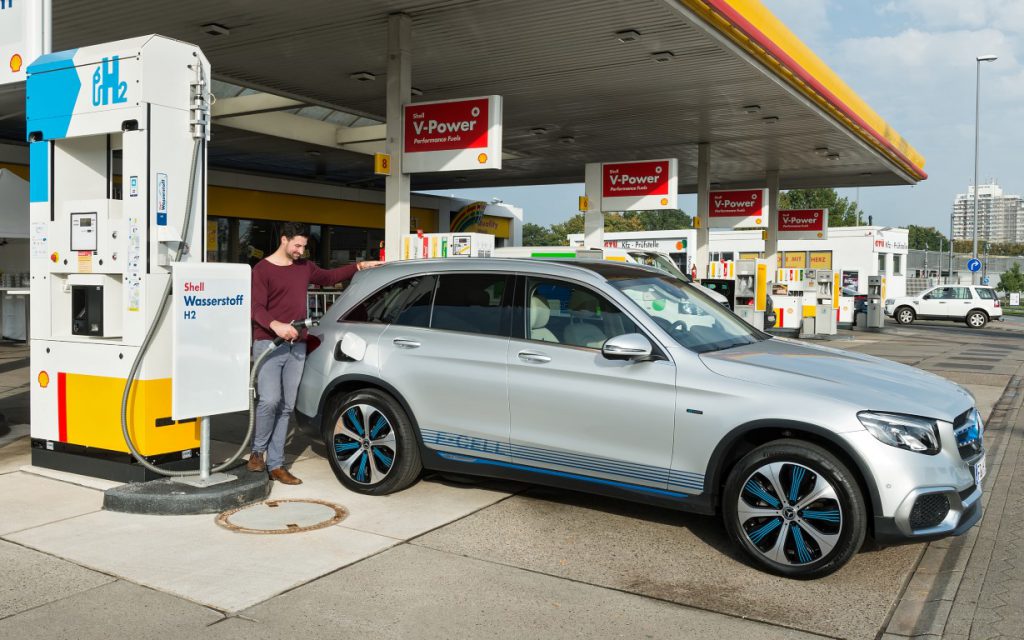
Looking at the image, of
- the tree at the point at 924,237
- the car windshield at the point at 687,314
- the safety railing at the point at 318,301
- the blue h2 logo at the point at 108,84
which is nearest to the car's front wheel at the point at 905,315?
the safety railing at the point at 318,301

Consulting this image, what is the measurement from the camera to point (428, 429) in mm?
5953

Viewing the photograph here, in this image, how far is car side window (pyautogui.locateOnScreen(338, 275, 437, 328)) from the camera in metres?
6.25

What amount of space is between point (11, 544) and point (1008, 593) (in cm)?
537

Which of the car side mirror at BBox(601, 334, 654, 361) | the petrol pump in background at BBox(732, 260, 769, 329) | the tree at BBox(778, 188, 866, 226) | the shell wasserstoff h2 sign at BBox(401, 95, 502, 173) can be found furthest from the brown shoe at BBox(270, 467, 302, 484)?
the tree at BBox(778, 188, 866, 226)

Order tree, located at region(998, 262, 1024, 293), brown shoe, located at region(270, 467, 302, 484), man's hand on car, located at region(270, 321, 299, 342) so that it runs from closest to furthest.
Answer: man's hand on car, located at region(270, 321, 299, 342) < brown shoe, located at region(270, 467, 302, 484) < tree, located at region(998, 262, 1024, 293)

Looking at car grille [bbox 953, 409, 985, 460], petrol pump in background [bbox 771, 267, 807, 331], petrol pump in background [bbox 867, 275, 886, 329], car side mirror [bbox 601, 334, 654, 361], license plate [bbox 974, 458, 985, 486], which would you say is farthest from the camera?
petrol pump in background [bbox 867, 275, 886, 329]

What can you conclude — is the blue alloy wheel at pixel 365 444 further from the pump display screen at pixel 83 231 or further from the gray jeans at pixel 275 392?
the pump display screen at pixel 83 231

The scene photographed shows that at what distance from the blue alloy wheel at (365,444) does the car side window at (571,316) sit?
125cm

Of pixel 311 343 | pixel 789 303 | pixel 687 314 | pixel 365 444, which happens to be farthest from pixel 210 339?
pixel 789 303

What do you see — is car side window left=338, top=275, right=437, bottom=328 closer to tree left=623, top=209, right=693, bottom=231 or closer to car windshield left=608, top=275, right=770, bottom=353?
car windshield left=608, top=275, right=770, bottom=353

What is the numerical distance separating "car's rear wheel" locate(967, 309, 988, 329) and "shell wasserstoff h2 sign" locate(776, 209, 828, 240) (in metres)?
9.27

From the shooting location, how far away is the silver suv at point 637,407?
462 centimetres

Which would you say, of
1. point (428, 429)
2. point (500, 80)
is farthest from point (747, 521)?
point (500, 80)

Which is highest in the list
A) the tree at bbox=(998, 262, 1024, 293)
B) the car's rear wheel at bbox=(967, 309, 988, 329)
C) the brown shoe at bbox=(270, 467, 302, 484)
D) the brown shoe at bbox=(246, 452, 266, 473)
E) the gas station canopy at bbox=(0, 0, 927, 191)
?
the gas station canopy at bbox=(0, 0, 927, 191)
